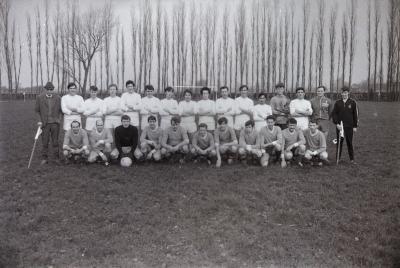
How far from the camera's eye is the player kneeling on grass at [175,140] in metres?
7.81

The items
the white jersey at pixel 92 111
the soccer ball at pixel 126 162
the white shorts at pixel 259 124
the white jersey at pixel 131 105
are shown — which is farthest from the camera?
the white jersey at pixel 131 105

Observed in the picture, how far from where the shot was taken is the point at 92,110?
316 inches

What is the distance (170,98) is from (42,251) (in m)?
5.06

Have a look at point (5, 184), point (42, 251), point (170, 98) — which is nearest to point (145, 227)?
point (42, 251)

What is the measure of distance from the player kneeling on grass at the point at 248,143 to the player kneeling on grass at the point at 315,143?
1.10 m

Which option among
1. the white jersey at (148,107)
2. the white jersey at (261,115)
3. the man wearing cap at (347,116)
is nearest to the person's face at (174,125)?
the white jersey at (148,107)

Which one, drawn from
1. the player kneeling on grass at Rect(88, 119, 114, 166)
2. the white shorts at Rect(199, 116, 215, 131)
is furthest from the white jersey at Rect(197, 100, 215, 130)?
the player kneeling on grass at Rect(88, 119, 114, 166)

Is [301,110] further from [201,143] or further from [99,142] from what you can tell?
[99,142]

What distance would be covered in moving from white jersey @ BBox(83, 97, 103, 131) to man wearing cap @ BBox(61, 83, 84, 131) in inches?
4.7

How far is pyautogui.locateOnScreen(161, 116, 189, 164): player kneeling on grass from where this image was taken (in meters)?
7.81

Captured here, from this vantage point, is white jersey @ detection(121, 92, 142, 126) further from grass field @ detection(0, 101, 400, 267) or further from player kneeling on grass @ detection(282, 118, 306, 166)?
player kneeling on grass @ detection(282, 118, 306, 166)

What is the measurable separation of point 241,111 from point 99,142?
3.35 metres

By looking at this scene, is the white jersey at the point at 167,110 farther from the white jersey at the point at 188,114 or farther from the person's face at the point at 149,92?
the person's face at the point at 149,92

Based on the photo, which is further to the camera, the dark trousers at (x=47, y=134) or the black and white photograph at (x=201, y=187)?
the dark trousers at (x=47, y=134)
